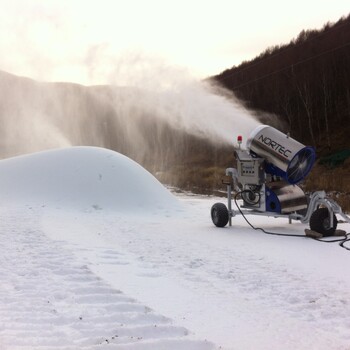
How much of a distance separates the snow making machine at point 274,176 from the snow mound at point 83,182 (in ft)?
13.2

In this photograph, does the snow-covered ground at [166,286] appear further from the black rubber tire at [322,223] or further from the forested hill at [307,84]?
the forested hill at [307,84]

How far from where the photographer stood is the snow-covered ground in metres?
3.37

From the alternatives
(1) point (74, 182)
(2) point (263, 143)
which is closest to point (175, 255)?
(2) point (263, 143)

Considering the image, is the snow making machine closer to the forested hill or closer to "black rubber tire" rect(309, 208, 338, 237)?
"black rubber tire" rect(309, 208, 338, 237)

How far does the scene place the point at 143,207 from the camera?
1293 cm

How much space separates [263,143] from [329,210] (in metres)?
1.95

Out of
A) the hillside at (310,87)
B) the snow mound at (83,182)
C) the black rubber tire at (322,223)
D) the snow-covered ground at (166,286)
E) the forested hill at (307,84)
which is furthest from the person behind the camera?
the forested hill at (307,84)

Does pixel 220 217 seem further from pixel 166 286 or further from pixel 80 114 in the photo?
pixel 80 114

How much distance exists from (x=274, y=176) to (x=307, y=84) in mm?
40371

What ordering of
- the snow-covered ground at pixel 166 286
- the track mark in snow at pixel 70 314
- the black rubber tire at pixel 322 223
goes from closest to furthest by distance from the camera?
the track mark in snow at pixel 70 314, the snow-covered ground at pixel 166 286, the black rubber tire at pixel 322 223

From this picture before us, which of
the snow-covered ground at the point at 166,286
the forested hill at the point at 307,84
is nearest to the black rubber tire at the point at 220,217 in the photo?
the snow-covered ground at the point at 166,286

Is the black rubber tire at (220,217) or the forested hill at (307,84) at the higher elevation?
the forested hill at (307,84)

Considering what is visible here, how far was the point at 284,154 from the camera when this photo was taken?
877 cm

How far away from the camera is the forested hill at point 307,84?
39.2m
